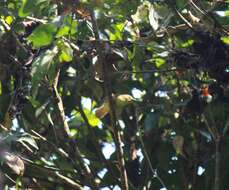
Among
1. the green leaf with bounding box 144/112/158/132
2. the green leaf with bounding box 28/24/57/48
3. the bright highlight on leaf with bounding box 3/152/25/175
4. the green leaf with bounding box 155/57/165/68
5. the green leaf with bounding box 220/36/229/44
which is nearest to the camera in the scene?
the green leaf with bounding box 28/24/57/48

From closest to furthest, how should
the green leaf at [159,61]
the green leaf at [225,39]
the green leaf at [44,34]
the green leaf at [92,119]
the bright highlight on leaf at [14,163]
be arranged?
the green leaf at [44,34] < the bright highlight on leaf at [14,163] < the green leaf at [225,39] < the green leaf at [159,61] < the green leaf at [92,119]

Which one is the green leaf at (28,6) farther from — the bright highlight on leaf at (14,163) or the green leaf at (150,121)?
the green leaf at (150,121)

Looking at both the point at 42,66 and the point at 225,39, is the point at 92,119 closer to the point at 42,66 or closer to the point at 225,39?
the point at 225,39

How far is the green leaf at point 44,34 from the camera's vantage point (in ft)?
4.67

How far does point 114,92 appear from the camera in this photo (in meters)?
2.14

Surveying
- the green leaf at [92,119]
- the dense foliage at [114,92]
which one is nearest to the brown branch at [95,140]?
the dense foliage at [114,92]

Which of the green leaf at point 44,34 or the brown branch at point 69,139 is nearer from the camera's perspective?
the green leaf at point 44,34

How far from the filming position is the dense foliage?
1631 millimetres

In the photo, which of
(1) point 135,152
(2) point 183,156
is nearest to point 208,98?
(2) point 183,156

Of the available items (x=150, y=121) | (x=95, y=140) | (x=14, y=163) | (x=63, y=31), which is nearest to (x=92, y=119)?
(x=95, y=140)

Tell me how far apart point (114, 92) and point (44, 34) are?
0.73m

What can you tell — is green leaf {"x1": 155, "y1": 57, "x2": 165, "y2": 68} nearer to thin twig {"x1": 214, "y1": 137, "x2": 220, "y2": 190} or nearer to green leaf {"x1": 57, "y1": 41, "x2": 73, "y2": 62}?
thin twig {"x1": 214, "y1": 137, "x2": 220, "y2": 190}

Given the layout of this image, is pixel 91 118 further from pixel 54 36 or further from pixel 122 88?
pixel 54 36

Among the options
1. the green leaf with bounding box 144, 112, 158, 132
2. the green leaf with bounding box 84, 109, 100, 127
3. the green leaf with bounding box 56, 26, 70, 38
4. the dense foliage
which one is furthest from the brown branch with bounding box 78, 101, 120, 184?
the green leaf with bounding box 56, 26, 70, 38
